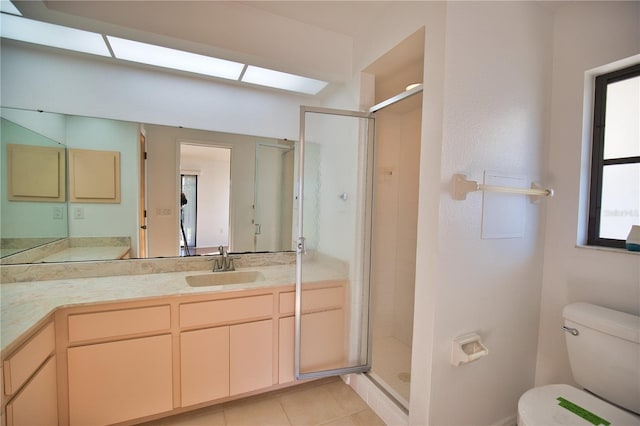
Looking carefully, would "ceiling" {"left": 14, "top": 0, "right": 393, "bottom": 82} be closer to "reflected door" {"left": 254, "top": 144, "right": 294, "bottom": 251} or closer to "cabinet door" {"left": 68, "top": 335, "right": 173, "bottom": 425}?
"reflected door" {"left": 254, "top": 144, "right": 294, "bottom": 251}

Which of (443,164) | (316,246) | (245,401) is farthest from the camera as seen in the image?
(316,246)

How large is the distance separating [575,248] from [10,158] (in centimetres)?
335

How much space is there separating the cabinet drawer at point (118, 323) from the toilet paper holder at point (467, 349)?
1.58 metres

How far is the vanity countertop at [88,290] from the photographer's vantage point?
1.25 m

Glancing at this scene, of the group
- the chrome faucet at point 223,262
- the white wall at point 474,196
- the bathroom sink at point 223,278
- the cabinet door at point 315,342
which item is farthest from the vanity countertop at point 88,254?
the white wall at point 474,196

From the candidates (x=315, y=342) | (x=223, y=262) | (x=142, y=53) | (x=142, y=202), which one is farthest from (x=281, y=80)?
(x=315, y=342)

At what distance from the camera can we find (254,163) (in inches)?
89.1

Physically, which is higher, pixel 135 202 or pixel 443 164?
pixel 443 164

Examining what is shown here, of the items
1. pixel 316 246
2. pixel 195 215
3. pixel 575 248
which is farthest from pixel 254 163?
pixel 575 248

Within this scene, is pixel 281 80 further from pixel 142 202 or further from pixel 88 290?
pixel 88 290

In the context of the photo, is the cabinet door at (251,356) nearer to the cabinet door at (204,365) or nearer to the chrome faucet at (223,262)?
the cabinet door at (204,365)

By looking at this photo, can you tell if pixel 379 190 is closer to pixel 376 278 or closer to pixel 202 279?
pixel 376 278

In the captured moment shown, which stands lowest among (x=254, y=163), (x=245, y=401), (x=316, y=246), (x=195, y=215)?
(x=245, y=401)

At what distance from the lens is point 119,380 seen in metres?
1.49
